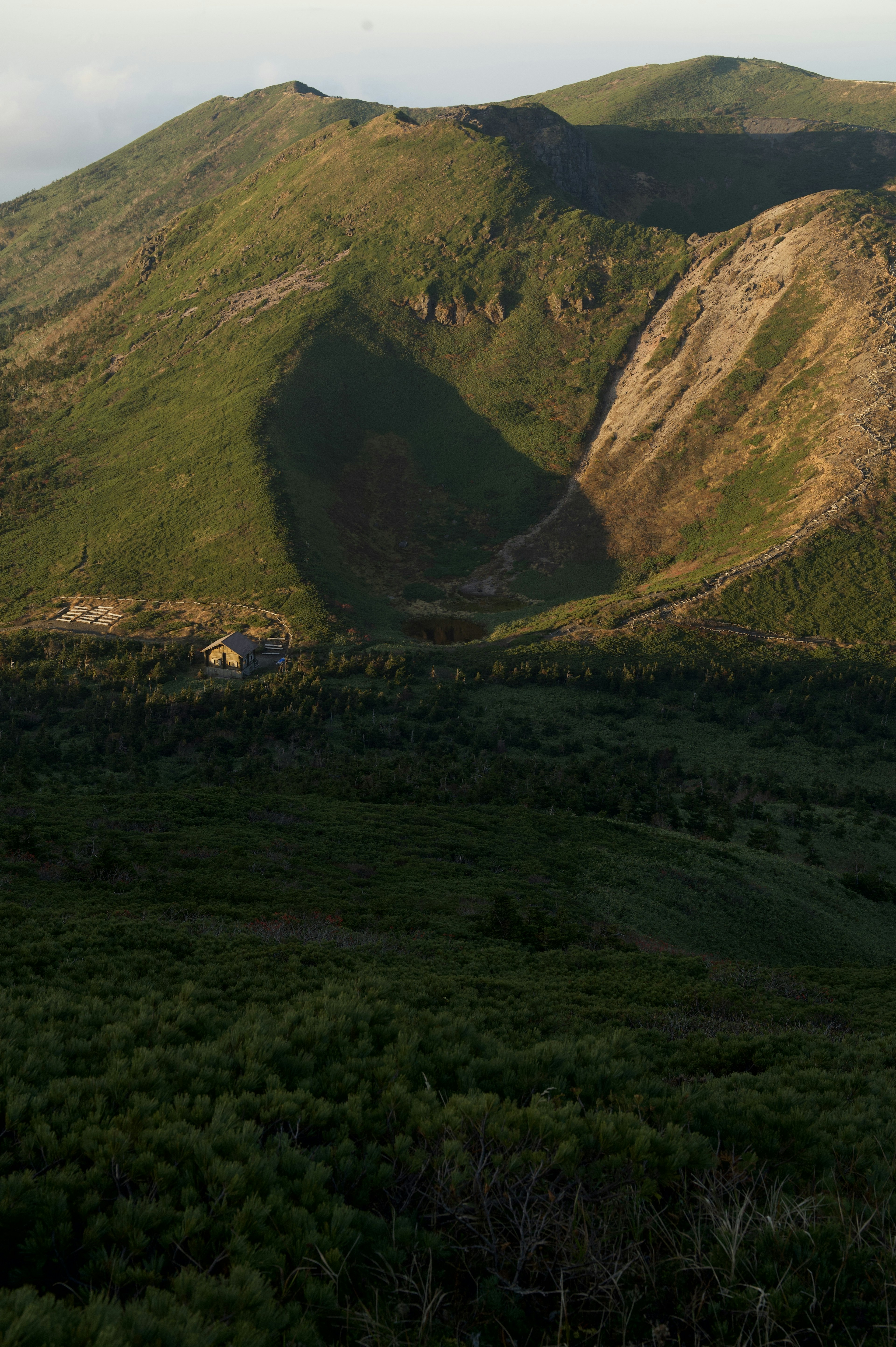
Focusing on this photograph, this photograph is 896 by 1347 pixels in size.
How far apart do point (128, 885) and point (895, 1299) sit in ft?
72.8

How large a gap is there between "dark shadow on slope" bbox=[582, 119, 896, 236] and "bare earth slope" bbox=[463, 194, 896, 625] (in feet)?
171

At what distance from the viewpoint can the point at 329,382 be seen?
10775 centimetres

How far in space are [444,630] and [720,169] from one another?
161 metres

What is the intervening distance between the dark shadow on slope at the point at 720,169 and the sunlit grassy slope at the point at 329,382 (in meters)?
36.0

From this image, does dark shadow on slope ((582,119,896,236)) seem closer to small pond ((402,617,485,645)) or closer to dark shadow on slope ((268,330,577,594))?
dark shadow on slope ((268,330,577,594))

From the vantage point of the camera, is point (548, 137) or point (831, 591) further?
point (548, 137)

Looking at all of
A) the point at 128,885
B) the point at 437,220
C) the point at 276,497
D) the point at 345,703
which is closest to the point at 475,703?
the point at 345,703

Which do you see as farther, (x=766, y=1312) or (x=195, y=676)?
(x=195, y=676)

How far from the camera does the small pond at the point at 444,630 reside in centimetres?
7456

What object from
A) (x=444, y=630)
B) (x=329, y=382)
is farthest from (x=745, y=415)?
(x=329, y=382)

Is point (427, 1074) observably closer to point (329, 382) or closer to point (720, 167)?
point (329, 382)

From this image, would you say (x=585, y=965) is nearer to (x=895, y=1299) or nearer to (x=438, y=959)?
(x=438, y=959)

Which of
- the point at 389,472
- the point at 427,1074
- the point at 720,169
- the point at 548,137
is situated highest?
the point at 548,137

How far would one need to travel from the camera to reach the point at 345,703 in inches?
2191
